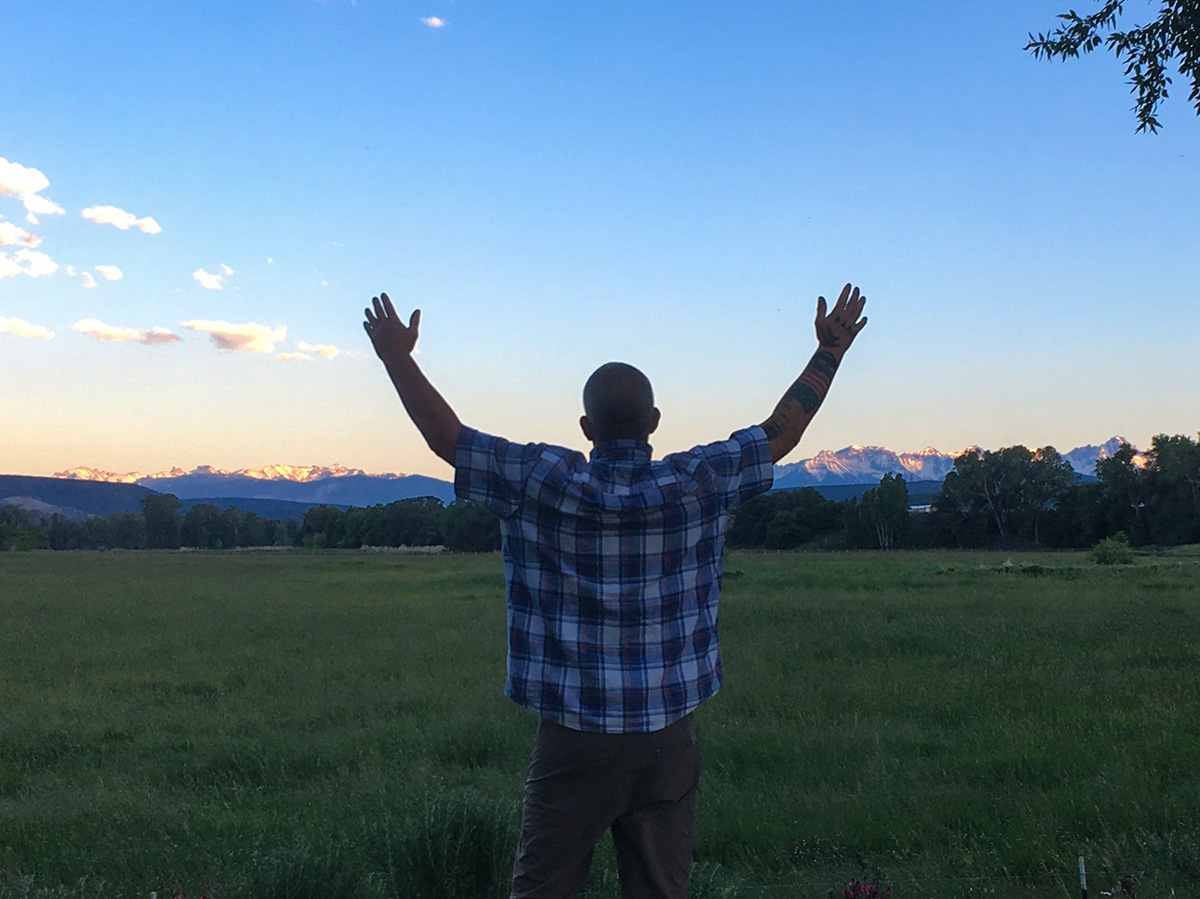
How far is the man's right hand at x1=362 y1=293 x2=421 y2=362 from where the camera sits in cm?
259

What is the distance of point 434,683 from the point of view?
12414mm

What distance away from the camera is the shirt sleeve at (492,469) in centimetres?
243

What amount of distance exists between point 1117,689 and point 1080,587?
50.8ft

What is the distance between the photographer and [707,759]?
7.89m

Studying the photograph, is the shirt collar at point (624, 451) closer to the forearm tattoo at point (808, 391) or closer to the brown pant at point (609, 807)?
the forearm tattoo at point (808, 391)

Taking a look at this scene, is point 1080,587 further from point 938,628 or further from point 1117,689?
point 1117,689

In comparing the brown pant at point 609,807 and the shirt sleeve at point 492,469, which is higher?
the shirt sleeve at point 492,469

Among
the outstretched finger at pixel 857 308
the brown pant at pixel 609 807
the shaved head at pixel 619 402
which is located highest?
the outstretched finger at pixel 857 308

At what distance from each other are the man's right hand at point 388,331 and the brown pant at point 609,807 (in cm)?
113

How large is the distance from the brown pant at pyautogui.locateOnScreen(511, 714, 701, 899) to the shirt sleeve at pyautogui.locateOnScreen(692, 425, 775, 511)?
65cm

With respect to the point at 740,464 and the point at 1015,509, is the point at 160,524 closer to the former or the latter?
the point at 1015,509

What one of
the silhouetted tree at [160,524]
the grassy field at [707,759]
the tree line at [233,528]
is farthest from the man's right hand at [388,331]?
the silhouetted tree at [160,524]

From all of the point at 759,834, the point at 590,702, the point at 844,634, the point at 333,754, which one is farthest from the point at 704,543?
the point at 844,634

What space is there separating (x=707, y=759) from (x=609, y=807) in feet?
19.0
